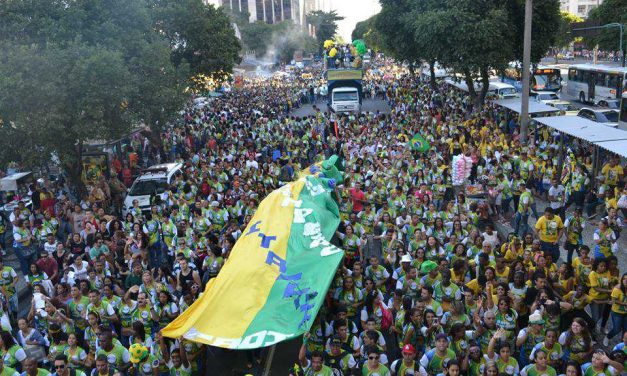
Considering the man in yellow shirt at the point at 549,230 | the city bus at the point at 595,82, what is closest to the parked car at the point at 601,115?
the city bus at the point at 595,82

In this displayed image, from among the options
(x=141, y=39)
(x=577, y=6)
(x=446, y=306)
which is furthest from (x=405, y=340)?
(x=577, y=6)

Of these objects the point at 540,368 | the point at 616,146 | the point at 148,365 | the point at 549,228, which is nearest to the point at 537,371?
the point at 540,368

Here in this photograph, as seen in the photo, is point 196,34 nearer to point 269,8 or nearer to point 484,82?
point 484,82

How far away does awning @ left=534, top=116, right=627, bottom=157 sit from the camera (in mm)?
13902

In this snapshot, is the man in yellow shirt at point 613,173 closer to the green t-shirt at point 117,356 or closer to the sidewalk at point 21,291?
the green t-shirt at point 117,356

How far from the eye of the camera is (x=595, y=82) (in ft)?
115

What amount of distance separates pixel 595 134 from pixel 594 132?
1.07ft

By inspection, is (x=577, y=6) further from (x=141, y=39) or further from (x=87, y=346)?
(x=87, y=346)

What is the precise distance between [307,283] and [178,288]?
6.97 ft

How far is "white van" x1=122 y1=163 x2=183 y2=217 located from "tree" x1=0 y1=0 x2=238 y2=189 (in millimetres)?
1744

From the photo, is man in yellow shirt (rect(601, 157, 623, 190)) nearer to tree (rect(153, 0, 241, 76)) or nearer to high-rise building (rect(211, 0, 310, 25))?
tree (rect(153, 0, 241, 76))

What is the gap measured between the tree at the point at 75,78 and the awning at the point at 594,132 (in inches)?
481

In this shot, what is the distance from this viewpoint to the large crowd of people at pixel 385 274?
6.95 m

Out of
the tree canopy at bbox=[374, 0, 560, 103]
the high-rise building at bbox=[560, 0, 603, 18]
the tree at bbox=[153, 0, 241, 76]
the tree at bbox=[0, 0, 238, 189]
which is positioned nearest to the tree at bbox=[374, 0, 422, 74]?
the tree canopy at bbox=[374, 0, 560, 103]
